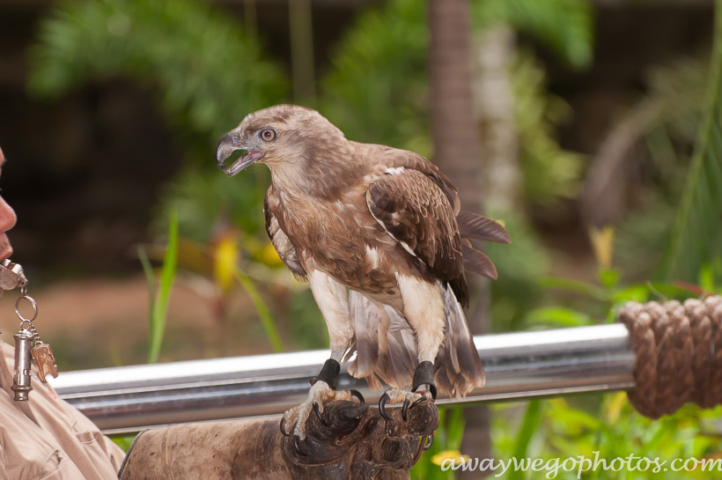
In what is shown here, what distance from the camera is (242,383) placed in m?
0.62

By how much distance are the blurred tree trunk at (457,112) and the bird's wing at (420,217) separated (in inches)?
19.3

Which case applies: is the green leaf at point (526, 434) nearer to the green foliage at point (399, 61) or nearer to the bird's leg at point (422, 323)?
the bird's leg at point (422, 323)

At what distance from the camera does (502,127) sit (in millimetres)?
2477

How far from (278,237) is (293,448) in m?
0.15

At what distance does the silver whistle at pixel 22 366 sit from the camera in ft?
1.54

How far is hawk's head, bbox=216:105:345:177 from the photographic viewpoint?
440 millimetres

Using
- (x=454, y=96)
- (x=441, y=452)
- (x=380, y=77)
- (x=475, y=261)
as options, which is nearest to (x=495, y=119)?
(x=380, y=77)

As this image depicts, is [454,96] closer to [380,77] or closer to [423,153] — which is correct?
[380,77]

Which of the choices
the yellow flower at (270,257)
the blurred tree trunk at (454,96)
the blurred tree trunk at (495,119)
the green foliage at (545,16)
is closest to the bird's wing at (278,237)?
the blurred tree trunk at (454,96)

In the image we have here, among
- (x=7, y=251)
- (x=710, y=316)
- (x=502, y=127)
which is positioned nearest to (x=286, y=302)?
(x=502, y=127)

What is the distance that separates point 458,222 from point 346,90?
1581mm

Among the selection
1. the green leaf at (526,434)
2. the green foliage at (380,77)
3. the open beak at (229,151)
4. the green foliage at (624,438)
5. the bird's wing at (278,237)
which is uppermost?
the open beak at (229,151)

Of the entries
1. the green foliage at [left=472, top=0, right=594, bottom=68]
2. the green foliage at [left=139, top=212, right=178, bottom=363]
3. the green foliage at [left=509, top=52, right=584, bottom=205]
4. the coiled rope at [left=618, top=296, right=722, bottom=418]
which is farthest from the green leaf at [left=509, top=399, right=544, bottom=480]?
the green foliage at [left=509, top=52, right=584, bottom=205]

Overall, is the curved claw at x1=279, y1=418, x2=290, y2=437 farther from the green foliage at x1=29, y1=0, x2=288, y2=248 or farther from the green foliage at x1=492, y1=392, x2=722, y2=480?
the green foliage at x1=29, y1=0, x2=288, y2=248
